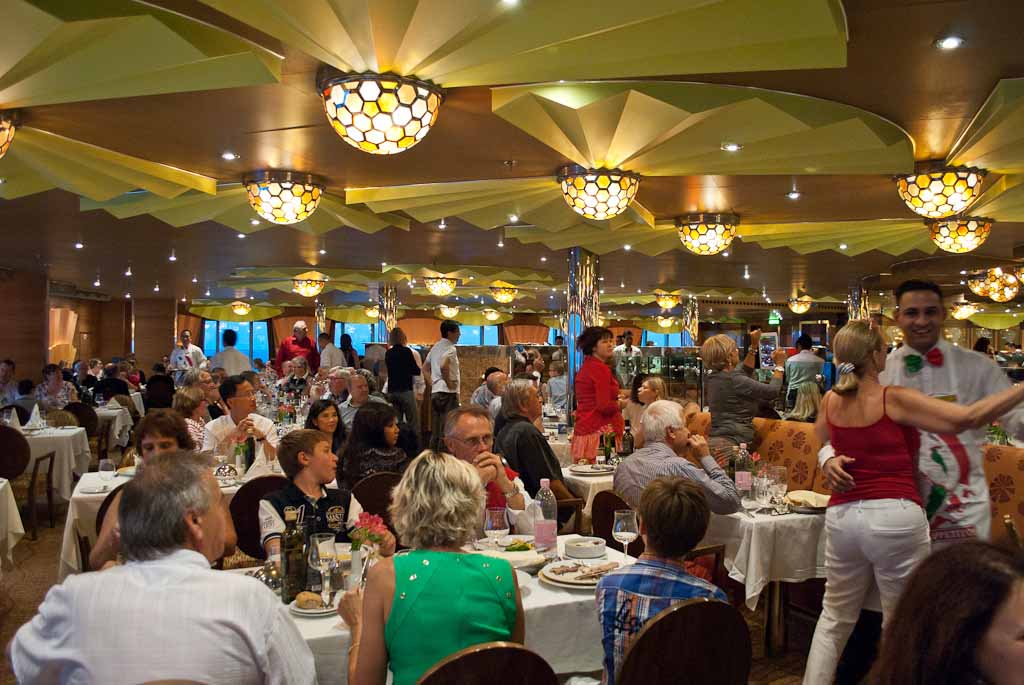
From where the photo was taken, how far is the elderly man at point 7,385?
10.7m

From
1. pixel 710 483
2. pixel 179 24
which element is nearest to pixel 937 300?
pixel 710 483

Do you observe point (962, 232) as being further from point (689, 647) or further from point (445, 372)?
point (689, 647)

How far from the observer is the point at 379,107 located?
15.5 feet

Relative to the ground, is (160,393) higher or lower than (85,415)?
higher

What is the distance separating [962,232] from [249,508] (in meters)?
7.58

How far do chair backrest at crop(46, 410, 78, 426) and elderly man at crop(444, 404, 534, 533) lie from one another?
739 cm

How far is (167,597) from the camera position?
192 centimetres

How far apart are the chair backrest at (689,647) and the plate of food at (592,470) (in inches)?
156

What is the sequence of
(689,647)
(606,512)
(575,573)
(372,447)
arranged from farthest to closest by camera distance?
(372,447)
(606,512)
(575,573)
(689,647)

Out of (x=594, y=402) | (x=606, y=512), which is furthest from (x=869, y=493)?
(x=594, y=402)

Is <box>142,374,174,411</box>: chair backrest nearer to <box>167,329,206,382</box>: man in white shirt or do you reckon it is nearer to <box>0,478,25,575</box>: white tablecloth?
<box>0,478,25,575</box>: white tablecloth

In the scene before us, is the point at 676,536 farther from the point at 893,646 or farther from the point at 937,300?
the point at 937,300

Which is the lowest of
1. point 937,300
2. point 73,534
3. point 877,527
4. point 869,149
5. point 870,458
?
point 73,534

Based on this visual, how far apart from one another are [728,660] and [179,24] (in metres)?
4.04
